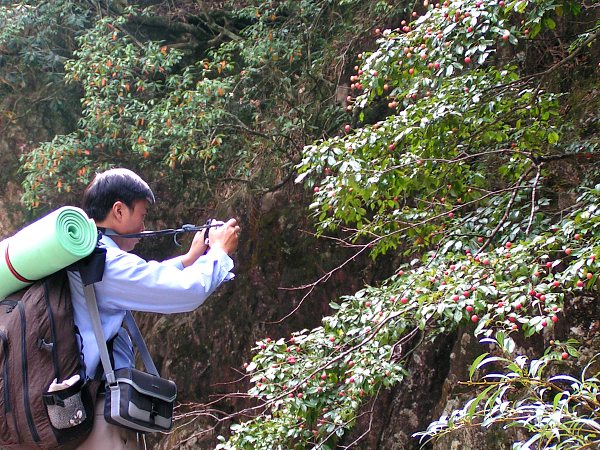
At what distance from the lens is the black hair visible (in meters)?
2.47

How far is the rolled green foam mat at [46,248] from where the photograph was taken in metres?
2.10

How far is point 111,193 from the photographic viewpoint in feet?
8.11

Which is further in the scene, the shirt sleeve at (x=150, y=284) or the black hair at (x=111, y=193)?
the black hair at (x=111, y=193)

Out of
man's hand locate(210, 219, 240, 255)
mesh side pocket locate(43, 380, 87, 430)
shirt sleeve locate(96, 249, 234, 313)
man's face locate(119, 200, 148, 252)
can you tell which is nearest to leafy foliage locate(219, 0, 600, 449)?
man's hand locate(210, 219, 240, 255)

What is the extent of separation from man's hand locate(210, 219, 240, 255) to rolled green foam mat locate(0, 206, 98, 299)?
403 millimetres

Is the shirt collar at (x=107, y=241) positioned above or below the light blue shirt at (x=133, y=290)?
above

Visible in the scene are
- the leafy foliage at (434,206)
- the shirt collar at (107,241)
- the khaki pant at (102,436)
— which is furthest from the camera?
the leafy foliage at (434,206)

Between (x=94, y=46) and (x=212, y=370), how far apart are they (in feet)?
9.77

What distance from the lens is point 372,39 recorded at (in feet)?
20.9

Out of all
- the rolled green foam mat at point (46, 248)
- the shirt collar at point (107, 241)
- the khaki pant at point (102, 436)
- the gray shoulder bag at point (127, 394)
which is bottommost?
the khaki pant at point (102, 436)

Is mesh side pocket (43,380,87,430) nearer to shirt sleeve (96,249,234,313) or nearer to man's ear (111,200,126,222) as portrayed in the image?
shirt sleeve (96,249,234,313)

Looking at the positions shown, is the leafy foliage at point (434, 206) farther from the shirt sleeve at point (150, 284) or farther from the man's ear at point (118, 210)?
the man's ear at point (118, 210)

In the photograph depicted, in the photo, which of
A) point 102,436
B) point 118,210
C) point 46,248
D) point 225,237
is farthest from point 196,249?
point 102,436

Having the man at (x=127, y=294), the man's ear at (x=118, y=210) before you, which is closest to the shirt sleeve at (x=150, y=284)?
the man at (x=127, y=294)
